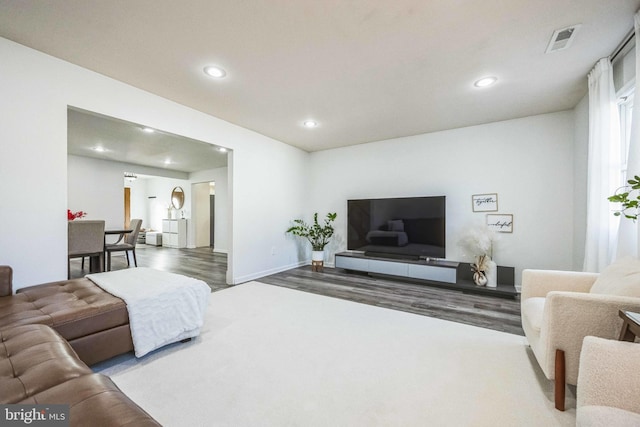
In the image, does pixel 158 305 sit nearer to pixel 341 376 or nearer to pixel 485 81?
pixel 341 376

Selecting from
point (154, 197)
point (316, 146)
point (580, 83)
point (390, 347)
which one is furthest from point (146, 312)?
point (154, 197)

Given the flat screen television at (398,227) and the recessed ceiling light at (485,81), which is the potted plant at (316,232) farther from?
the recessed ceiling light at (485,81)

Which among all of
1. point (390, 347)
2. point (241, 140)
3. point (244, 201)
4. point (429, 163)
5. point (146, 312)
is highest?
point (241, 140)

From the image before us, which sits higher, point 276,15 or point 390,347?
point 276,15

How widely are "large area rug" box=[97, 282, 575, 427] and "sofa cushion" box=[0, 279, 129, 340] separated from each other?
372 mm

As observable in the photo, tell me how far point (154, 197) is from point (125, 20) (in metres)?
8.94

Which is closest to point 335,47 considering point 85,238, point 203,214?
point 85,238

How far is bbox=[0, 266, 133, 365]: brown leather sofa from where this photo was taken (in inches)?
60.1

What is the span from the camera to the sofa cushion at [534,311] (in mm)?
1616

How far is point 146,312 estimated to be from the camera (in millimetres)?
1889

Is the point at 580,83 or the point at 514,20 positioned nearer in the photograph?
the point at 514,20

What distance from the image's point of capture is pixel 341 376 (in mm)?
1697

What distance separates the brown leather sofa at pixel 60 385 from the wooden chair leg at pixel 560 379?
6.35 ft

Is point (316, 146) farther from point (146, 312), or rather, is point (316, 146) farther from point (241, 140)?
point (146, 312)
